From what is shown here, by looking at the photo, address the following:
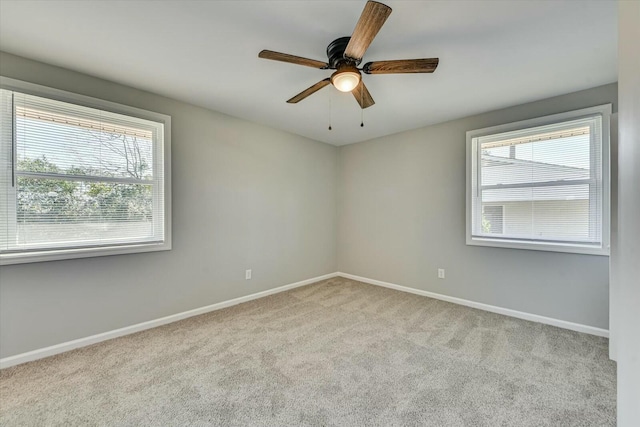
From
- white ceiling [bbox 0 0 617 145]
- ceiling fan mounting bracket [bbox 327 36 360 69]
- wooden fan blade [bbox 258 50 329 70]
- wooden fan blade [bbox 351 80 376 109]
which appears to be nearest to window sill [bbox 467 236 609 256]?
white ceiling [bbox 0 0 617 145]

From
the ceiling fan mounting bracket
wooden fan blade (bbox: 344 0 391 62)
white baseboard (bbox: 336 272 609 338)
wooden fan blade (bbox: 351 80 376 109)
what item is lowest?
white baseboard (bbox: 336 272 609 338)

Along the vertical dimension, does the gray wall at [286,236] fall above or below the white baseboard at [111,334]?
above

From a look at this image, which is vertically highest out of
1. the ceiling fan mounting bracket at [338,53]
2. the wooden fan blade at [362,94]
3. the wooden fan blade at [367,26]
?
the ceiling fan mounting bracket at [338,53]

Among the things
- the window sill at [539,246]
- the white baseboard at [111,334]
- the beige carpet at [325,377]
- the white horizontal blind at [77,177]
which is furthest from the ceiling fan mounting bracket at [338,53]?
the white baseboard at [111,334]

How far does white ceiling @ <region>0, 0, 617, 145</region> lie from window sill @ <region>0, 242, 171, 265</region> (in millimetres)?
1568

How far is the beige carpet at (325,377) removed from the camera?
1.63m

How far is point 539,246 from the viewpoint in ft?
9.46

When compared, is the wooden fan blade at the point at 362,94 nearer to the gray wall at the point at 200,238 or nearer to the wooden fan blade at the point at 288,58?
the wooden fan blade at the point at 288,58

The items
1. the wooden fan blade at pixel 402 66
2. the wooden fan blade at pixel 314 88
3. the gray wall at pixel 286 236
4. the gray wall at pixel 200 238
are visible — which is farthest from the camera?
the gray wall at pixel 286 236

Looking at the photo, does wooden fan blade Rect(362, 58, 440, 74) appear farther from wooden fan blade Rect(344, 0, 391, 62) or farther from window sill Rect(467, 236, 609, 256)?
window sill Rect(467, 236, 609, 256)

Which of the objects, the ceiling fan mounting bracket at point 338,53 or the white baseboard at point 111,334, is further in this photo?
the white baseboard at point 111,334

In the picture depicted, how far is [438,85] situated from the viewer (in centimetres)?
256

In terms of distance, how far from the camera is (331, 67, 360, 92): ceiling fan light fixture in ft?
5.99

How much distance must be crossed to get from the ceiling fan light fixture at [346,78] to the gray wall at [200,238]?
194 cm
